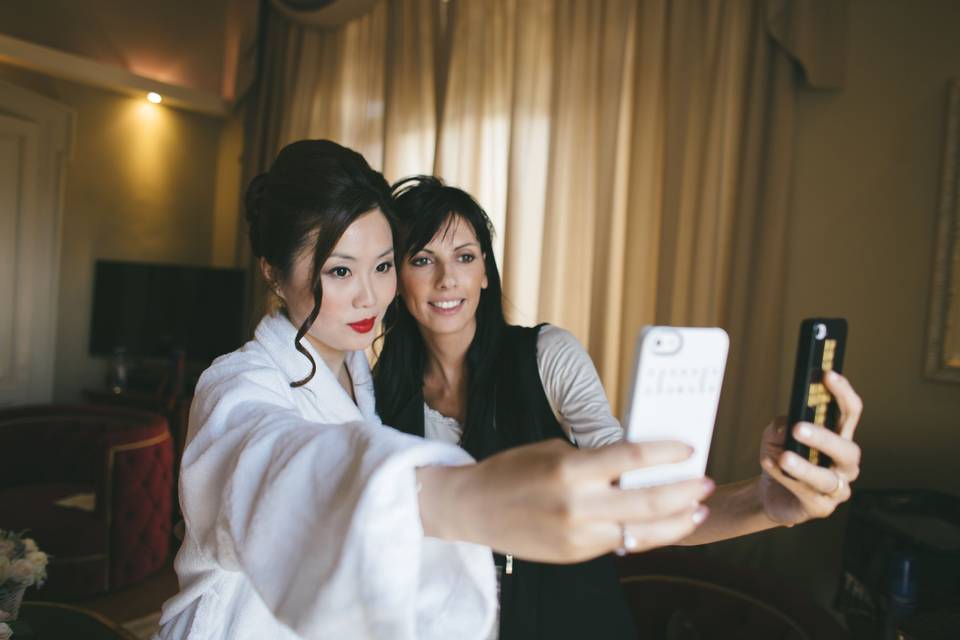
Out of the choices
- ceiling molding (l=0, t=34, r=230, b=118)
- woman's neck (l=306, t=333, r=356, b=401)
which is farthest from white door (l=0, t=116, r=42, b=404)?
woman's neck (l=306, t=333, r=356, b=401)

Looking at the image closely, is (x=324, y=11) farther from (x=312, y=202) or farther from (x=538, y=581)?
(x=538, y=581)

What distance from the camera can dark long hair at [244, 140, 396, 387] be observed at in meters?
1.16

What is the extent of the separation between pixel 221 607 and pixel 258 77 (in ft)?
15.5

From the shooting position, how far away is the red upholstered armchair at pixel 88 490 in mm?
2977

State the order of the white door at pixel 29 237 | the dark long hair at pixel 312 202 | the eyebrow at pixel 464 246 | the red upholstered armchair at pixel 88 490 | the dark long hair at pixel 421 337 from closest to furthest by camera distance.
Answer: the dark long hair at pixel 312 202, the dark long hair at pixel 421 337, the eyebrow at pixel 464 246, the red upholstered armchair at pixel 88 490, the white door at pixel 29 237

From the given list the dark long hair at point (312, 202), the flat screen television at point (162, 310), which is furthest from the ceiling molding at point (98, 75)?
the dark long hair at point (312, 202)

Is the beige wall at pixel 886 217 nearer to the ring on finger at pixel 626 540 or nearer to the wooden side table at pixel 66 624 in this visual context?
the ring on finger at pixel 626 540

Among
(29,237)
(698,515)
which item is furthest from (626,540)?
(29,237)

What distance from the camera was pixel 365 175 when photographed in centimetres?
121

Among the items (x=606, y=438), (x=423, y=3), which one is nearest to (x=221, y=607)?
(x=606, y=438)

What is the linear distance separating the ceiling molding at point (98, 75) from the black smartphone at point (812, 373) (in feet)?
15.8

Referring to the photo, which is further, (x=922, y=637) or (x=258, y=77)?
(x=258, y=77)

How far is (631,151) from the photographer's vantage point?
9.23ft

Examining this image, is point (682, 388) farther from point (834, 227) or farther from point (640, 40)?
point (640, 40)
